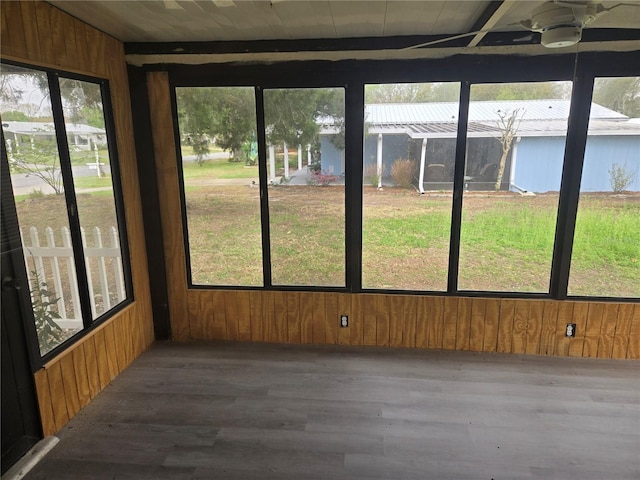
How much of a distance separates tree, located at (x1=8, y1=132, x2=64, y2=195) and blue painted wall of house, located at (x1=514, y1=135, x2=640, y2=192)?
10.6 ft

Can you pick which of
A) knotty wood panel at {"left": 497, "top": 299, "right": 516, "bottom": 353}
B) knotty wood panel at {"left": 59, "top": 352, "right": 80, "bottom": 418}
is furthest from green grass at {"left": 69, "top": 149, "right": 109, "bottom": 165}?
knotty wood panel at {"left": 497, "top": 299, "right": 516, "bottom": 353}

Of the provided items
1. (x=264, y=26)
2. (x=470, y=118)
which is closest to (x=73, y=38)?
(x=264, y=26)

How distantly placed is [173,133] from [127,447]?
2325 mm

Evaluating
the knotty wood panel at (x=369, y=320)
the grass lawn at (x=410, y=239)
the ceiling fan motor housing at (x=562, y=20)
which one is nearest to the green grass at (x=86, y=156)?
the grass lawn at (x=410, y=239)

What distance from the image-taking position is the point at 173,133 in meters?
3.34

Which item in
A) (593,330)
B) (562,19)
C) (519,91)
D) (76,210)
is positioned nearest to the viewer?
(562,19)

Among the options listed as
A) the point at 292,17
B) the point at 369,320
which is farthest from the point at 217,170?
the point at 369,320

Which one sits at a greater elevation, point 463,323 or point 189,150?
point 189,150

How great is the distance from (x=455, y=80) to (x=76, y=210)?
2867 mm

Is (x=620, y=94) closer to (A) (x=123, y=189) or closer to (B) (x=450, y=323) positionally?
(B) (x=450, y=323)

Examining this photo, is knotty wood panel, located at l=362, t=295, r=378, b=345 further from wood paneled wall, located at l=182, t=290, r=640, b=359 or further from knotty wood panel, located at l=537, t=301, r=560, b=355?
knotty wood panel, located at l=537, t=301, r=560, b=355

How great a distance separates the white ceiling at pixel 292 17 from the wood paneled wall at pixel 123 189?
0.14m

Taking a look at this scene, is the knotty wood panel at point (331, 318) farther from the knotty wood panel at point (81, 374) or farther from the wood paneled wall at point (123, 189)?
the knotty wood panel at point (81, 374)

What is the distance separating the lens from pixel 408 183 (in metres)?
3.26
